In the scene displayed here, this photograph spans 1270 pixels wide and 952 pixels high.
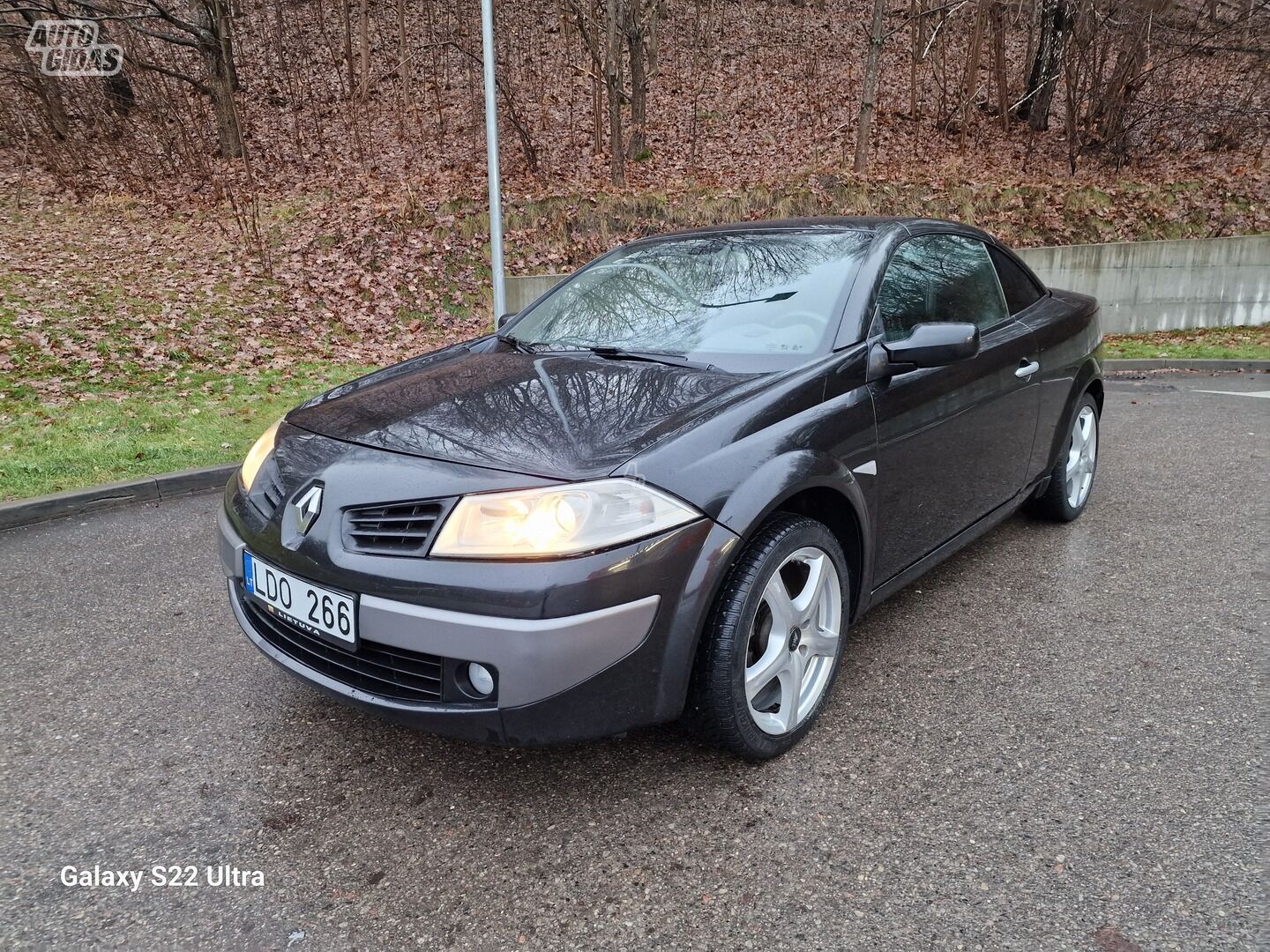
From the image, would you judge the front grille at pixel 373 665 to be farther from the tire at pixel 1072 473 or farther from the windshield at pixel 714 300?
the tire at pixel 1072 473

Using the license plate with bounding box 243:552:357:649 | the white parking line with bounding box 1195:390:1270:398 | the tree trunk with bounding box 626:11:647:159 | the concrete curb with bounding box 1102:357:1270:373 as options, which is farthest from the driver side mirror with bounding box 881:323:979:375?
the tree trunk with bounding box 626:11:647:159

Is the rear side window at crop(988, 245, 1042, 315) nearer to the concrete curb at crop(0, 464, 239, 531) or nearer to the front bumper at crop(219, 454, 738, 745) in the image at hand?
the front bumper at crop(219, 454, 738, 745)

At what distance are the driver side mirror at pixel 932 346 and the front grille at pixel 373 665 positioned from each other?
1.67m

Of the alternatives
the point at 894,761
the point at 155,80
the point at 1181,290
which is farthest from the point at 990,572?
the point at 155,80

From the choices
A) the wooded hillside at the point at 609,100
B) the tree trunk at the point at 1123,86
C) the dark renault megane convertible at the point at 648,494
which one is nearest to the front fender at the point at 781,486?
the dark renault megane convertible at the point at 648,494

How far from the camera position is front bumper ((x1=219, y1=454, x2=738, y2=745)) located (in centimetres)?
194

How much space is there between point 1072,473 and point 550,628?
3347mm

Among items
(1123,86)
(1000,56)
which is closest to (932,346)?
(1123,86)

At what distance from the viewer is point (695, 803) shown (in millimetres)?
2275

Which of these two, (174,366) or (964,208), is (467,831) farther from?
(964,208)

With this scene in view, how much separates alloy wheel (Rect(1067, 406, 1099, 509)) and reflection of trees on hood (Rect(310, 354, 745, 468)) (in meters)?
2.53

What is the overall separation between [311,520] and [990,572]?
2879mm

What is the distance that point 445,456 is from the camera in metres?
2.21

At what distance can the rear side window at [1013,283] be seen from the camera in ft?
12.5
